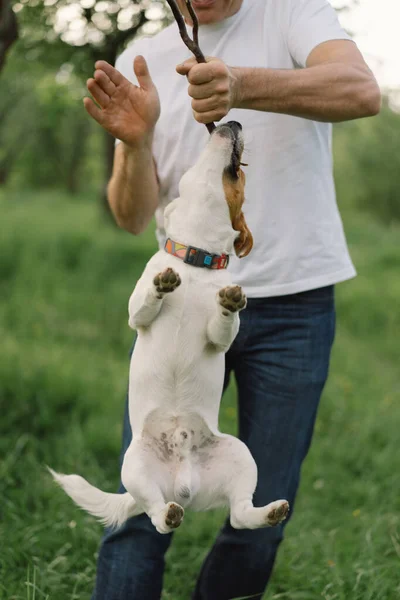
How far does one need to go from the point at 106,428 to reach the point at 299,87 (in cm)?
329

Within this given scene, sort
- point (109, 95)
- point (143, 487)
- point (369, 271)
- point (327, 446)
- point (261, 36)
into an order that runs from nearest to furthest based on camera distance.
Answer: point (143, 487) → point (109, 95) → point (261, 36) → point (327, 446) → point (369, 271)

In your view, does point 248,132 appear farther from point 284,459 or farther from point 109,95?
point 284,459

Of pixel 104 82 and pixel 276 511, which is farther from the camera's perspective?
pixel 104 82

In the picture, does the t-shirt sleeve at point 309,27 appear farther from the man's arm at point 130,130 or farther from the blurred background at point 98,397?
the blurred background at point 98,397

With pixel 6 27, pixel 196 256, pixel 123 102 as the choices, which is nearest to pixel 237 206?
pixel 196 256

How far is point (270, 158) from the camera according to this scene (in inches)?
104

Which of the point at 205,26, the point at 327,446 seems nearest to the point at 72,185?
the point at 327,446

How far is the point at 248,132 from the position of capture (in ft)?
8.61

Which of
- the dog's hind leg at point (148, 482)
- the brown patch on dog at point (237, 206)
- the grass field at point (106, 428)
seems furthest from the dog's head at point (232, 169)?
the grass field at point (106, 428)

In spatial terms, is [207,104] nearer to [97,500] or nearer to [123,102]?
[123,102]

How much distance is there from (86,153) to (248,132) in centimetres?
2297

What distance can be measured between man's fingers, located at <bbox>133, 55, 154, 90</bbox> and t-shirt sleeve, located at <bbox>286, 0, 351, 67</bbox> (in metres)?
0.52

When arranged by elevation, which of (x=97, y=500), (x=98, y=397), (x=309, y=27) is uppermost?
(x=309, y=27)

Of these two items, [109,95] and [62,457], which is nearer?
[109,95]
